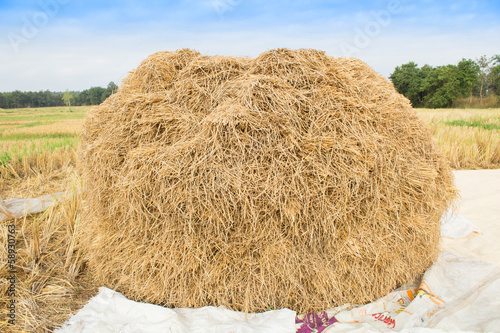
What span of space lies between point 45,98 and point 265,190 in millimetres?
49412

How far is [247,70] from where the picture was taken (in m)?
2.63

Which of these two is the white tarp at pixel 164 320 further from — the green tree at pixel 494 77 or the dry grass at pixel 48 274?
the green tree at pixel 494 77

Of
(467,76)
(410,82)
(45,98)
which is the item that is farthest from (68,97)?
Answer: (467,76)

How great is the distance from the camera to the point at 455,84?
134 feet

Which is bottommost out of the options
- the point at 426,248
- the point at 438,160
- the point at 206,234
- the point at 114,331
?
the point at 114,331

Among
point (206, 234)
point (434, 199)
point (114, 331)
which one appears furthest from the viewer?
point (434, 199)

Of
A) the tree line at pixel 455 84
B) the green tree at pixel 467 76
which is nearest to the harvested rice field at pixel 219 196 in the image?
the tree line at pixel 455 84

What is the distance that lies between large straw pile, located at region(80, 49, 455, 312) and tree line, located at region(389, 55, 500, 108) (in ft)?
146

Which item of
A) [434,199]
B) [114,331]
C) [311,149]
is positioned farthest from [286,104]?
[114,331]

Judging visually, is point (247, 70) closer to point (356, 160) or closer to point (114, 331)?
point (356, 160)

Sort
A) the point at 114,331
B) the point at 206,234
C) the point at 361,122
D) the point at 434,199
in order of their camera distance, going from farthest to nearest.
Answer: the point at 434,199 < the point at 361,122 < the point at 206,234 < the point at 114,331

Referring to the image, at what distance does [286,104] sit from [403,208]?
1.28 meters

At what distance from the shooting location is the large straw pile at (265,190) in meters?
2.09

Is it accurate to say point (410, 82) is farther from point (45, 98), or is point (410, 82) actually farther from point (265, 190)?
point (45, 98)
